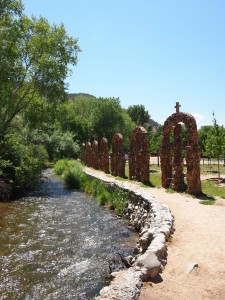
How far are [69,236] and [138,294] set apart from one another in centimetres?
531

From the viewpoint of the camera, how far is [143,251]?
7.20 m

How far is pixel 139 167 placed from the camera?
775 inches

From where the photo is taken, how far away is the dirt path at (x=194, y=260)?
195 inches

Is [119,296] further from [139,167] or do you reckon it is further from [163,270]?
[139,167]

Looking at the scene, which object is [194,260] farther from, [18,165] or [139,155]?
[18,165]

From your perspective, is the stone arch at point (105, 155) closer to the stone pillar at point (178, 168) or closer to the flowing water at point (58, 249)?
the stone pillar at point (178, 168)

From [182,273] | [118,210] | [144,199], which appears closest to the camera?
[182,273]

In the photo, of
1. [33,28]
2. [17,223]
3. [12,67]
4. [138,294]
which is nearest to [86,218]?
[17,223]

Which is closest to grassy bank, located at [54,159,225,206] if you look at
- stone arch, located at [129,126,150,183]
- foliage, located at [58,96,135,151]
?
stone arch, located at [129,126,150,183]

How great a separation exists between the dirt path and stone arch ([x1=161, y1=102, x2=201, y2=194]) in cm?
360

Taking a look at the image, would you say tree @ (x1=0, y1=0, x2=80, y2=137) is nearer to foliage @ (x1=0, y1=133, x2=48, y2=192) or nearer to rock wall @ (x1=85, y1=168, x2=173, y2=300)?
foliage @ (x1=0, y1=133, x2=48, y2=192)

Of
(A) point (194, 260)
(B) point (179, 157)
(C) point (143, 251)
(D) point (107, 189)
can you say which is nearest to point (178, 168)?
(B) point (179, 157)

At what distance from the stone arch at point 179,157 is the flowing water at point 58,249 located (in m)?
4.09

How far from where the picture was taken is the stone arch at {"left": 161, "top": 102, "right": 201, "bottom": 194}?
14.3 metres
